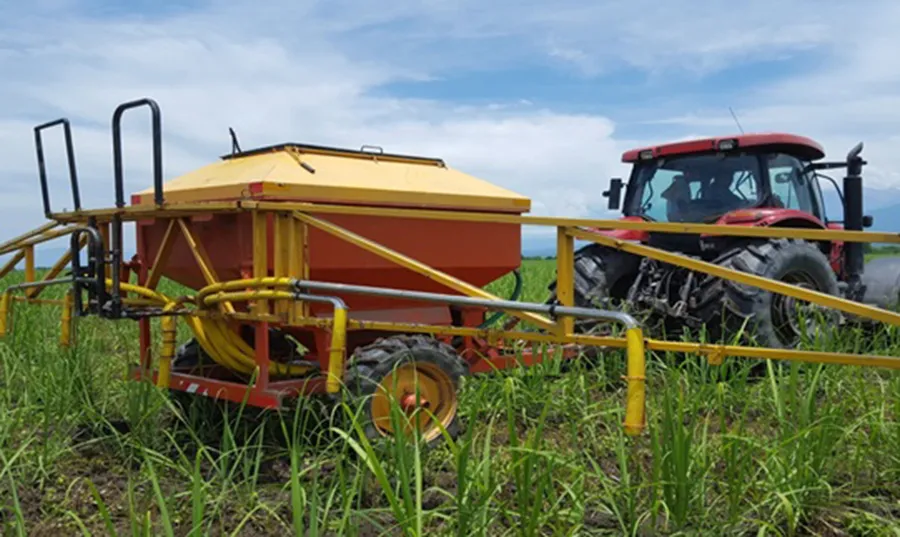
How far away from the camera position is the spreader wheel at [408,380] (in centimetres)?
378

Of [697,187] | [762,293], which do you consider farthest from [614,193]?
[762,293]

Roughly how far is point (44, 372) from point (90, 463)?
922 millimetres

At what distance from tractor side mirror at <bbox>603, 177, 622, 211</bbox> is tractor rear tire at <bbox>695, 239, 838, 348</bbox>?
4.80 ft

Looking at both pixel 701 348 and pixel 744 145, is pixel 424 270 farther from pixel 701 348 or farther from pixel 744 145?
pixel 744 145

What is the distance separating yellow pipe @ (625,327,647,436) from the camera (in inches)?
107

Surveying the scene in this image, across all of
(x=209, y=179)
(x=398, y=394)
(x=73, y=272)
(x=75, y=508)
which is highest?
(x=209, y=179)

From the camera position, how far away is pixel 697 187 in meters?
6.39

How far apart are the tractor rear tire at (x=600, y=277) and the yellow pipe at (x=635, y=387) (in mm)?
2892

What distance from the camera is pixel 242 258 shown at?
427 centimetres

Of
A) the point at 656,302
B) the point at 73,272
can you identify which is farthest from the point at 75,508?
the point at 656,302

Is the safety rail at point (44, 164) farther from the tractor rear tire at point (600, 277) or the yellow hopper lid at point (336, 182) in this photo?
the tractor rear tire at point (600, 277)

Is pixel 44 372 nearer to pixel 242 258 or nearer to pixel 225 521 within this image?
pixel 242 258

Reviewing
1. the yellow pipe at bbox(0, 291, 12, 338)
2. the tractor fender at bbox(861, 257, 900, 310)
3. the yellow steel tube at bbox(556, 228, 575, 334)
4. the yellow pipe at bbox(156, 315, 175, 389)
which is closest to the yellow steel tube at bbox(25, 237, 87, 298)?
the yellow pipe at bbox(0, 291, 12, 338)

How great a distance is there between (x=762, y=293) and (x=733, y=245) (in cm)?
60
